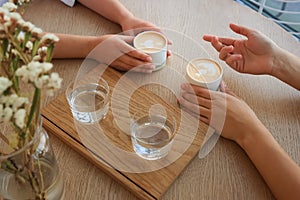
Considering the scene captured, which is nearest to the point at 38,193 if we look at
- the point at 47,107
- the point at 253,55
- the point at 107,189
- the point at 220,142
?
the point at 107,189

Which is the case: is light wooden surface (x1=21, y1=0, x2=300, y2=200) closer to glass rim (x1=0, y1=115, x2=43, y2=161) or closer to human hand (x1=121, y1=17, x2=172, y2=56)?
human hand (x1=121, y1=17, x2=172, y2=56)

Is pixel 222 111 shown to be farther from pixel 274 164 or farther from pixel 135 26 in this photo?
pixel 135 26

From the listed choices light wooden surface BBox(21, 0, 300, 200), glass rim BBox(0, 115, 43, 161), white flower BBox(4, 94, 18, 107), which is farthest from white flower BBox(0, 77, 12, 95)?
light wooden surface BBox(21, 0, 300, 200)

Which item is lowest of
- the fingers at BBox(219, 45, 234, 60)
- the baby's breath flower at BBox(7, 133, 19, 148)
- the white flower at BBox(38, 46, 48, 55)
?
the fingers at BBox(219, 45, 234, 60)

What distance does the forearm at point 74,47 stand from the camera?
3.35 feet

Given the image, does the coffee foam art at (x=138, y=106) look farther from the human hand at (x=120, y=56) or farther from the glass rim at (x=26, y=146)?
the glass rim at (x=26, y=146)

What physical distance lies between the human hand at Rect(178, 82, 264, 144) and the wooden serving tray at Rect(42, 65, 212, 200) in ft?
0.09

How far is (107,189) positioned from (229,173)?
254mm

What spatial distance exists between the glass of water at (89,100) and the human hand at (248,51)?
33 cm

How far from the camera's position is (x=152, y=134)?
864mm

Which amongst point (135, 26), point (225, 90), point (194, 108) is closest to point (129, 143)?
point (194, 108)

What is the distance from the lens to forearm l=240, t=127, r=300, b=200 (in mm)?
797

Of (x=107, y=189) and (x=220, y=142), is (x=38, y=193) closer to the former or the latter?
(x=107, y=189)

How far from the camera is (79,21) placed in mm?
1160
